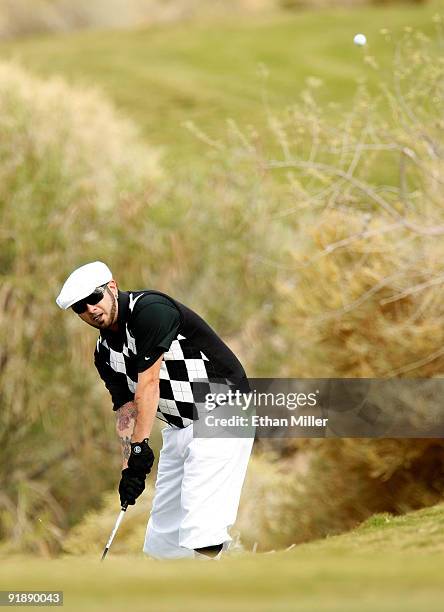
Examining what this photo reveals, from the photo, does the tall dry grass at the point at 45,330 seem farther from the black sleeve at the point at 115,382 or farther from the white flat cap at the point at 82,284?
the white flat cap at the point at 82,284

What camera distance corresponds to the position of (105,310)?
604cm

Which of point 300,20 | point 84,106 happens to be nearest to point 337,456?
point 84,106

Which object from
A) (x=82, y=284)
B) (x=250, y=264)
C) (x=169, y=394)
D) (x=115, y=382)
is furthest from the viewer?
(x=250, y=264)

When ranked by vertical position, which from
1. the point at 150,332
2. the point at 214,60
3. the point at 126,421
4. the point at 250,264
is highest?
the point at 214,60

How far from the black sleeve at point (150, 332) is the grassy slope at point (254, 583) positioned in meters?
1.10

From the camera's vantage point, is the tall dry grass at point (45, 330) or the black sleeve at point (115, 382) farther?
the tall dry grass at point (45, 330)

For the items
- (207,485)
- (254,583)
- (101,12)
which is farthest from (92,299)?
(101,12)

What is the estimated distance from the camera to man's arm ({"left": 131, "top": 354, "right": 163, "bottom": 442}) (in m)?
6.04

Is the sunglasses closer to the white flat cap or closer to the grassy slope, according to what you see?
the white flat cap

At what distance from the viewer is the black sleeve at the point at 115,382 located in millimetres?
6633

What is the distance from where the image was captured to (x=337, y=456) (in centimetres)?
1485

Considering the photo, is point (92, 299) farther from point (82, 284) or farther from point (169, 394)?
point (169, 394)

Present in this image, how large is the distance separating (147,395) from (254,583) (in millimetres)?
1631

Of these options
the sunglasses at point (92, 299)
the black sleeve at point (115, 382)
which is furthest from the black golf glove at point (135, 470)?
the sunglasses at point (92, 299)
